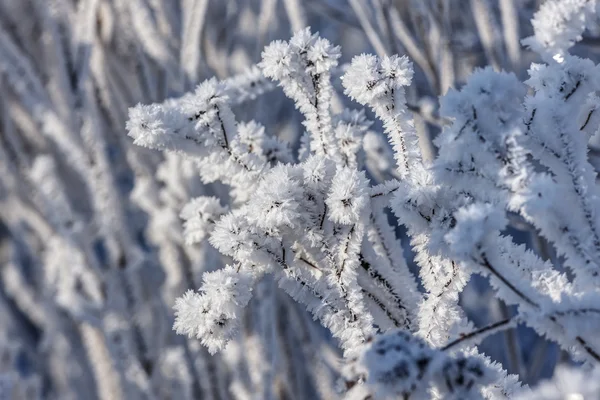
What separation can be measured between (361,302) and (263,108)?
1.46 metres

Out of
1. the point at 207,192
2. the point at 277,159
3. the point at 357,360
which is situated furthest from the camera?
the point at 207,192

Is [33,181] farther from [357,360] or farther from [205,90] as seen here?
[357,360]

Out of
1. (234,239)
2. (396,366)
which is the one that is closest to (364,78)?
(234,239)

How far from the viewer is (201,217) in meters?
0.96

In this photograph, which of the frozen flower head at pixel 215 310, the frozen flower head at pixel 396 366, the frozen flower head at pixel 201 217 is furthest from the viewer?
the frozen flower head at pixel 201 217

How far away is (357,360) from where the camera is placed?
0.62 metres

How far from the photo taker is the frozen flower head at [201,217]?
962mm

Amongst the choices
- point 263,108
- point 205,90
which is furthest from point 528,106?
point 263,108

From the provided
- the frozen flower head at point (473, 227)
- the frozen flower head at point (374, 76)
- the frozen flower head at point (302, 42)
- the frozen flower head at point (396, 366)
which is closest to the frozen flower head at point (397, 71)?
the frozen flower head at point (374, 76)

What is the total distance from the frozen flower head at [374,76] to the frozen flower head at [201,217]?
12.3 inches

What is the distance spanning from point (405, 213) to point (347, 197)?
75mm

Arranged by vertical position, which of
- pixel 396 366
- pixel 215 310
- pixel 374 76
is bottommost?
pixel 396 366

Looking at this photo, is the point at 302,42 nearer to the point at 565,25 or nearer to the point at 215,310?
the point at 215,310

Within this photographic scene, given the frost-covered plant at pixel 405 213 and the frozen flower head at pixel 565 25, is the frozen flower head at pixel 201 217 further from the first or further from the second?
the frozen flower head at pixel 565 25
